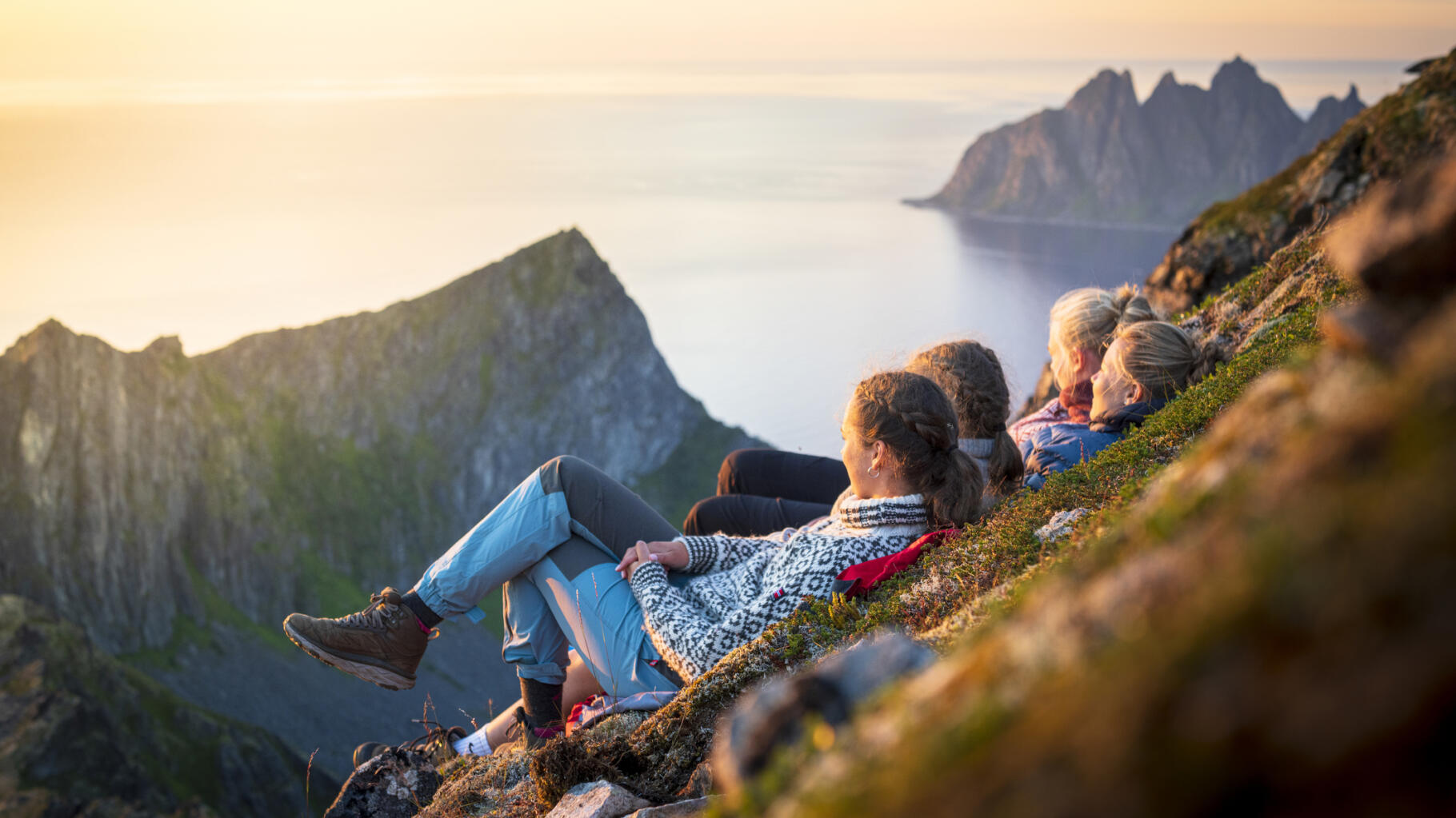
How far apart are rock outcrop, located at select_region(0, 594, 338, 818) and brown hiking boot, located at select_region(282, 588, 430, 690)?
71312 mm

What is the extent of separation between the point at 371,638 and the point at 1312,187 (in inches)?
975

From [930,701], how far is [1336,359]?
123 cm

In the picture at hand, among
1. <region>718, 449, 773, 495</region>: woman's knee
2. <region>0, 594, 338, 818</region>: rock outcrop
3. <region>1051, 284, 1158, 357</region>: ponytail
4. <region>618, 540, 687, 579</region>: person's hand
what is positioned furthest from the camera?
<region>0, 594, 338, 818</region>: rock outcrop

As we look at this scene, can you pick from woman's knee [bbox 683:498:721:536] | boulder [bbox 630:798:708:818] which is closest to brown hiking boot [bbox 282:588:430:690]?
boulder [bbox 630:798:708:818]

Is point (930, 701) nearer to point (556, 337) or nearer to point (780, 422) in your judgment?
point (780, 422)

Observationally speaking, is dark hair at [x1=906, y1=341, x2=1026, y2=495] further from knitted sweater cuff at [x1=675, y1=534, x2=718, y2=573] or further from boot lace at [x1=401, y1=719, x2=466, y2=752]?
boot lace at [x1=401, y1=719, x2=466, y2=752]

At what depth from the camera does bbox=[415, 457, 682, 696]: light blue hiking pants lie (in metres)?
6.66

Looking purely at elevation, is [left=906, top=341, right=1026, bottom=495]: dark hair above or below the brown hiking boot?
above

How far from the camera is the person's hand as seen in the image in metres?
6.60

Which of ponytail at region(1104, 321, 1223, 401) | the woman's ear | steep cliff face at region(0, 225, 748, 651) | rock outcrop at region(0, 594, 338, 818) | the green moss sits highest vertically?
the green moss

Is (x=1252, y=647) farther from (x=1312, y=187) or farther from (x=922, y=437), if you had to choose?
(x=1312, y=187)

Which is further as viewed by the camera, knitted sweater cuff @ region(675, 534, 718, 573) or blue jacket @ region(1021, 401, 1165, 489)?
blue jacket @ region(1021, 401, 1165, 489)

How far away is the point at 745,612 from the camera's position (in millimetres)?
5883

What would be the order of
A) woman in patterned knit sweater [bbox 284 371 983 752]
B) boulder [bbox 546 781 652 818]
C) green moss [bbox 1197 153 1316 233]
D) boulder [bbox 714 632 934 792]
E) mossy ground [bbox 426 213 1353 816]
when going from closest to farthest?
1. boulder [bbox 714 632 934 792]
2. mossy ground [bbox 426 213 1353 816]
3. boulder [bbox 546 781 652 818]
4. woman in patterned knit sweater [bbox 284 371 983 752]
5. green moss [bbox 1197 153 1316 233]
